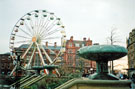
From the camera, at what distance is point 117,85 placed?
6.08 metres

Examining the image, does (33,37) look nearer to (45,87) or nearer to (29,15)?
(29,15)

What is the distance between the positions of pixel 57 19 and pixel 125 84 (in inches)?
912

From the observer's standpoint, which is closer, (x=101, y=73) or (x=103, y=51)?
(x=103, y=51)

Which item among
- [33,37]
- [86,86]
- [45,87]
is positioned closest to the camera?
[86,86]

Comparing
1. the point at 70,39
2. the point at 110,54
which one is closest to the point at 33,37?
the point at 110,54

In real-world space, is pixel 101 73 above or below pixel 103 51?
below

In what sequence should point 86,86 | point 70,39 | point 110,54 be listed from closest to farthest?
point 86,86 < point 110,54 < point 70,39

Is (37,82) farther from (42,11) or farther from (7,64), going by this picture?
(7,64)

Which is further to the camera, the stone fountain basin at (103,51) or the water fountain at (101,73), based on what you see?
the stone fountain basin at (103,51)

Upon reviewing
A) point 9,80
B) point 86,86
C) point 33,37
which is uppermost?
point 33,37

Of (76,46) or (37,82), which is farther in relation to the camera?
(76,46)

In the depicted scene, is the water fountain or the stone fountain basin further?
the stone fountain basin

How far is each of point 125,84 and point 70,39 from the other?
54.5 meters

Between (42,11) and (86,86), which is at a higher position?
(42,11)
